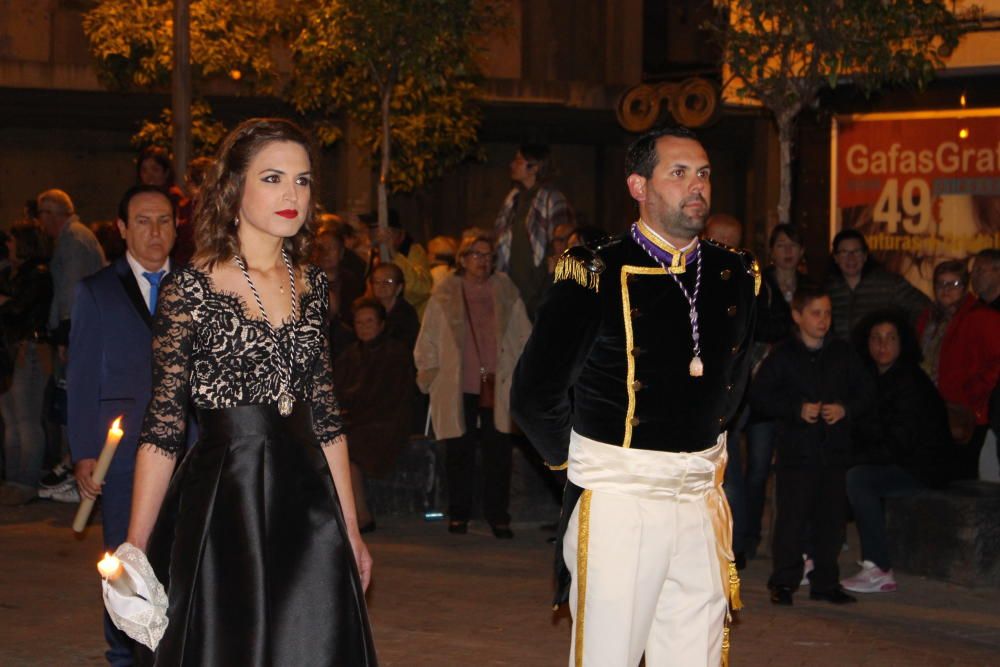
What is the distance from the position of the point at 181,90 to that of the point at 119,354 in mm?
8101

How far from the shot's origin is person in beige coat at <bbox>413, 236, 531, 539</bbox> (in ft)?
37.8

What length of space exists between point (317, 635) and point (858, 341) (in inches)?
246

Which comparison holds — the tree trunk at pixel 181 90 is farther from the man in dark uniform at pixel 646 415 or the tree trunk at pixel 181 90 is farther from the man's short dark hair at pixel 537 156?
the man in dark uniform at pixel 646 415

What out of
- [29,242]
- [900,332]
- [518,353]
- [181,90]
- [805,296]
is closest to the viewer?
[805,296]

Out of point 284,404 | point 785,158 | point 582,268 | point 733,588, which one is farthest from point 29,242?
point 733,588

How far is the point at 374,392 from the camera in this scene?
11.8 metres

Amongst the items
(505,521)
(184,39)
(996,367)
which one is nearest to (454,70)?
(184,39)

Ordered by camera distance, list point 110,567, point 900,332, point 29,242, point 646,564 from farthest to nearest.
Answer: point 29,242
point 900,332
point 646,564
point 110,567

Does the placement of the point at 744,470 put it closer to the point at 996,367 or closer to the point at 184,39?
the point at 996,367

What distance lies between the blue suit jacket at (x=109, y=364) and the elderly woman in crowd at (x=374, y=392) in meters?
4.95

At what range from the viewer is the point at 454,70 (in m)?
17.1

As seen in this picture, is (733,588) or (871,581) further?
(871,581)

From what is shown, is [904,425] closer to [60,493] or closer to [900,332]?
[900,332]

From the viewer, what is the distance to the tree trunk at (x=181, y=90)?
47.0 ft
